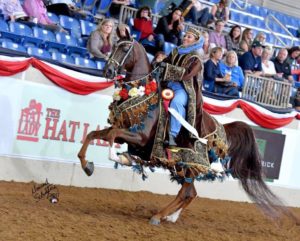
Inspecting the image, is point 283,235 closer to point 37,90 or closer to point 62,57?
point 37,90

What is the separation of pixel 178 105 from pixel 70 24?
19.3ft

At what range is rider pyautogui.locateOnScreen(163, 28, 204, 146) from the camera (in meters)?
7.30

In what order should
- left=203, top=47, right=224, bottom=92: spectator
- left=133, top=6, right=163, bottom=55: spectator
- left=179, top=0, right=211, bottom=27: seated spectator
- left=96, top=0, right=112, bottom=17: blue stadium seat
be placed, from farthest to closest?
left=179, top=0, right=211, bottom=27: seated spectator < left=96, top=0, right=112, bottom=17: blue stadium seat < left=133, top=6, right=163, bottom=55: spectator < left=203, top=47, right=224, bottom=92: spectator

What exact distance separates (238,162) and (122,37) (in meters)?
2.59

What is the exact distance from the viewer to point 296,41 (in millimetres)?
20328

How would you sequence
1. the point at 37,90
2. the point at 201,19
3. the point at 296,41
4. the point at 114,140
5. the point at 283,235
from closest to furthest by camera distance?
the point at 114,140 < the point at 283,235 < the point at 37,90 < the point at 201,19 < the point at 296,41

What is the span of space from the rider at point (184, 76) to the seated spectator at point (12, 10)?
4520mm

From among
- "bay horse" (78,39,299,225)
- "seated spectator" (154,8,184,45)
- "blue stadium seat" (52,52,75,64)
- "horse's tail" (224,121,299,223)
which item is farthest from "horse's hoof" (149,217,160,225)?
"seated spectator" (154,8,184,45)

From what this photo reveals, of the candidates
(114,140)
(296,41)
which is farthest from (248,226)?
(296,41)

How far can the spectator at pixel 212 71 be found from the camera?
1168 centimetres

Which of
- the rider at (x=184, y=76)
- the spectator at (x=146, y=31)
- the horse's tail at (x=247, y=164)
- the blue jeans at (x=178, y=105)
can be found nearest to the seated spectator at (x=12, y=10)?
the spectator at (x=146, y=31)

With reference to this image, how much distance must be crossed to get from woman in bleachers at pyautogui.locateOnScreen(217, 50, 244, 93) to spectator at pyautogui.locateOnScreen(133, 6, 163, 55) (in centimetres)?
157

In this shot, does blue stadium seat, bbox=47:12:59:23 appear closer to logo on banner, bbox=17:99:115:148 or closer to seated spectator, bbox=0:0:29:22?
seated spectator, bbox=0:0:29:22

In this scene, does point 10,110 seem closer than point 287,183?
Yes
